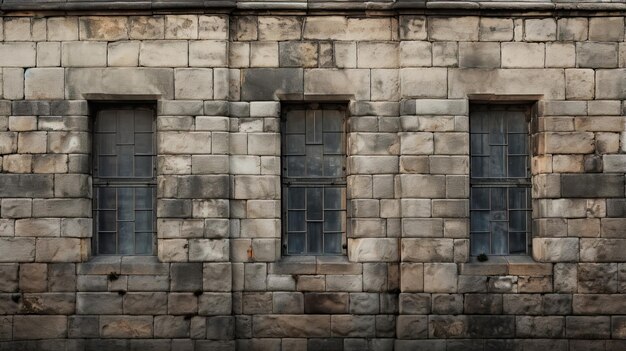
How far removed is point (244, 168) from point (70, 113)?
2.24m

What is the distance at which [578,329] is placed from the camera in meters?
9.52

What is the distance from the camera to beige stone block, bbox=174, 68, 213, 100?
9.55 meters

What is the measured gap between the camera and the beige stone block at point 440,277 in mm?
9469

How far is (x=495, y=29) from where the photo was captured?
9.66 meters

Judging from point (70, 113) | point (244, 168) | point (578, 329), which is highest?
point (70, 113)

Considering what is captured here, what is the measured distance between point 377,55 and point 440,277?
284 cm

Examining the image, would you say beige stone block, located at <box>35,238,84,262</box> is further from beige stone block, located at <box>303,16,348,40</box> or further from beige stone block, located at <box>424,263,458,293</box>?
beige stone block, located at <box>424,263,458,293</box>

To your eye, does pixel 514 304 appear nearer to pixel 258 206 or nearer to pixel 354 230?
pixel 354 230

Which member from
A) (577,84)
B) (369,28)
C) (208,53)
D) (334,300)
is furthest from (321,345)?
(577,84)

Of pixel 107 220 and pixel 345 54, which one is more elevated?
pixel 345 54

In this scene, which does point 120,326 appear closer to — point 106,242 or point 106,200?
point 106,242

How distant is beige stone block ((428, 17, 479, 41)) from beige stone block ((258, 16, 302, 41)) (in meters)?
1.64

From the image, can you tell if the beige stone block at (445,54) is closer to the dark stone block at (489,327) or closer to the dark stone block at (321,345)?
the dark stone block at (489,327)

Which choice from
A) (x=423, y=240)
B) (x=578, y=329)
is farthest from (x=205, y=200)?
(x=578, y=329)
